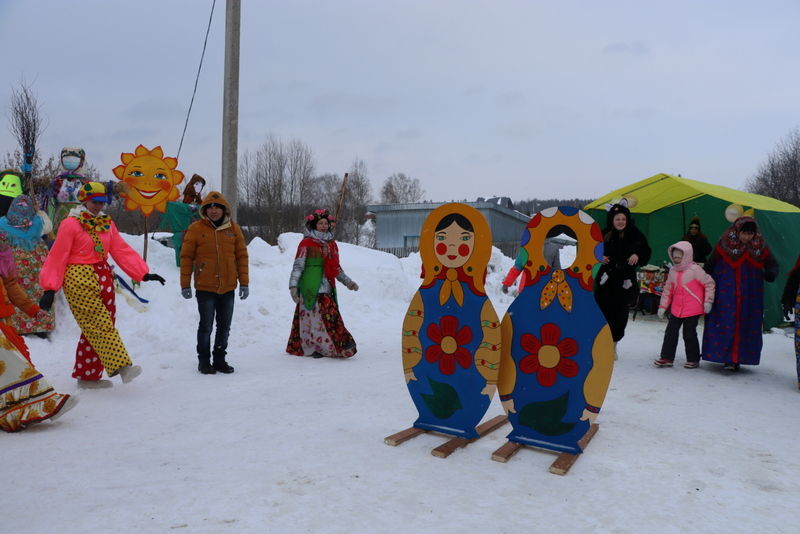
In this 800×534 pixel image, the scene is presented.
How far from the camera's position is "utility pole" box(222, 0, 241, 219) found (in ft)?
27.6

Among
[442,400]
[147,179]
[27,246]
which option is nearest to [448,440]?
[442,400]

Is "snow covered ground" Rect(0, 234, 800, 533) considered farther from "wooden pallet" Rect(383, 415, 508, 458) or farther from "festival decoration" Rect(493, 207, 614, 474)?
"festival decoration" Rect(493, 207, 614, 474)

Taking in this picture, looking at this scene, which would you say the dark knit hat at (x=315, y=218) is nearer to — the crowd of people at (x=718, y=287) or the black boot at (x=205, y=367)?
the black boot at (x=205, y=367)

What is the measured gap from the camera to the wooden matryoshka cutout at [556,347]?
11.6 ft

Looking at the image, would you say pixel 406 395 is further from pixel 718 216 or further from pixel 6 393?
pixel 718 216

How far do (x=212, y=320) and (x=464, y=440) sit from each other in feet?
10.6

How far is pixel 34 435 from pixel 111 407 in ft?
2.37

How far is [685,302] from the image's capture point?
6.66m

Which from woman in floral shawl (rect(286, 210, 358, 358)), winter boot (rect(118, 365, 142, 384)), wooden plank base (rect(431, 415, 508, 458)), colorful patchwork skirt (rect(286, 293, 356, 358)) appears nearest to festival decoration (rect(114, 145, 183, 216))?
woman in floral shawl (rect(286, 210, 358, 358))

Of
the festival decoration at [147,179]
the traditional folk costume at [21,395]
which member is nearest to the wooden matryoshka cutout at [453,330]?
the traditional folk costume at [21,395]

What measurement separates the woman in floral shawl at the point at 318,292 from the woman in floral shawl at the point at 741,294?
4.25 metres

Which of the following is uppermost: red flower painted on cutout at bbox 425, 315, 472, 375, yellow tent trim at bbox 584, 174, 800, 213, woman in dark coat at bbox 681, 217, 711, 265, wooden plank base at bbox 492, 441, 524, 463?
yellow tent trim at bbox 584, 174, 800, 213

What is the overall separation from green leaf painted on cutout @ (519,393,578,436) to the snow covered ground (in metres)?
0.18

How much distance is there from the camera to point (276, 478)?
3.15 meters
